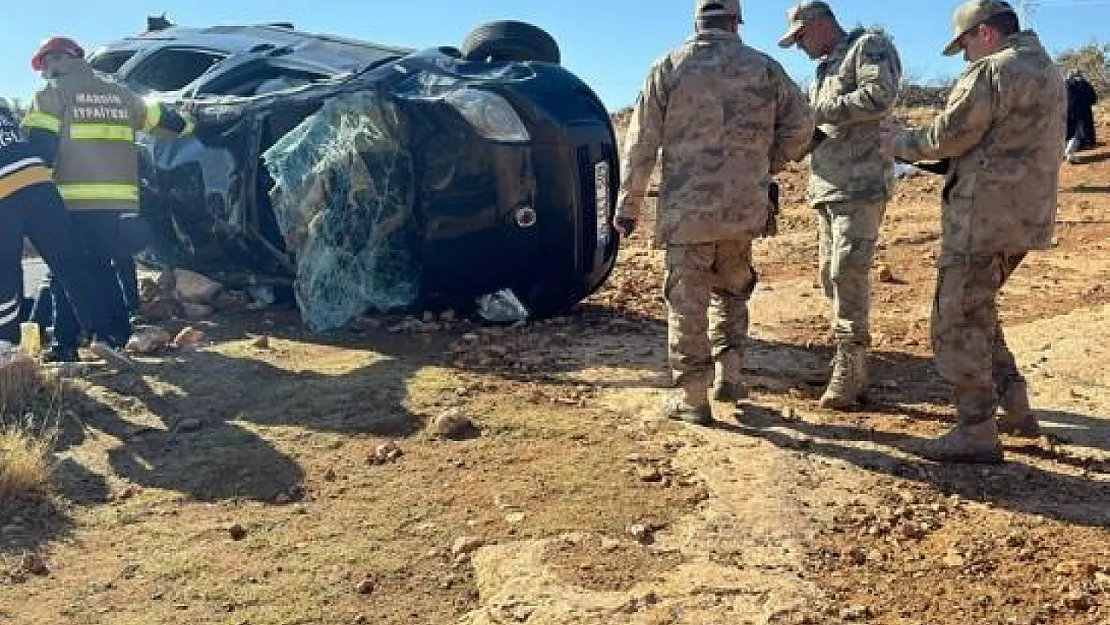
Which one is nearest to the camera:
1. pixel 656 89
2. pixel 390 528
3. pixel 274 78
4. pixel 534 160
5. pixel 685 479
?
pixel 390 528

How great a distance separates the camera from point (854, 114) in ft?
15.6

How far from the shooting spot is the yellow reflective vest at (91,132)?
19.7ft

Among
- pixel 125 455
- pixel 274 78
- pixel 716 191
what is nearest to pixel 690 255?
pixel 716 191

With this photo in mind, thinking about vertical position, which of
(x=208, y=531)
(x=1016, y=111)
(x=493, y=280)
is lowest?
(x=208, y=531)

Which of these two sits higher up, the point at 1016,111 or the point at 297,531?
the point at 1016,111

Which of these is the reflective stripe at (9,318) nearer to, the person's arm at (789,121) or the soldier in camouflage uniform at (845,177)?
the person's arm at (789,121)

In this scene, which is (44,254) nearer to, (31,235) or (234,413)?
(31,235)

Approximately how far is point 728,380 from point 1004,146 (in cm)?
159

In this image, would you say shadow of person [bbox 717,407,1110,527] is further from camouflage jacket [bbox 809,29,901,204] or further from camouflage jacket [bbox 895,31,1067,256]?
camouflage jacket [bbox 809,29,901,204]

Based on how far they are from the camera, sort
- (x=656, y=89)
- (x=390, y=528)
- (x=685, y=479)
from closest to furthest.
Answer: (x=390, y=528) → (x=685, y=479) → (x=656, y=89)

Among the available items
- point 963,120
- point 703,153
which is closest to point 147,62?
point 703,153

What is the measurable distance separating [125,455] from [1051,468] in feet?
12.1

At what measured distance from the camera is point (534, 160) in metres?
5.90

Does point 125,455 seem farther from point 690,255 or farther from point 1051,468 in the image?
point 1051,468
